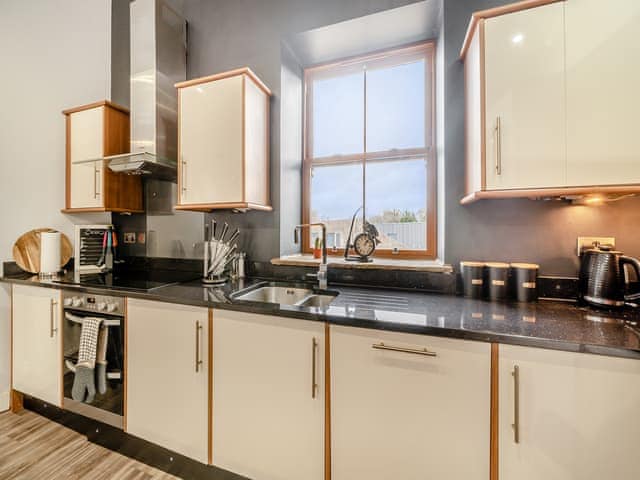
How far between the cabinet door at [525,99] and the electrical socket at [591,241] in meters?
0.43

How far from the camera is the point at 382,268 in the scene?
1.61 meters

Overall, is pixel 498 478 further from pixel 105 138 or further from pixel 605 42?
pixel 105 138

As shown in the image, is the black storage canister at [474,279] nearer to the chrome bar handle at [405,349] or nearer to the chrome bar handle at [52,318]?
the chrome bar handle at [405,349]

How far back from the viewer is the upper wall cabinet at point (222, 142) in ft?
5.36

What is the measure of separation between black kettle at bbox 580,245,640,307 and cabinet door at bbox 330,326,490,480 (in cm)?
69

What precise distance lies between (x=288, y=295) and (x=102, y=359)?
111 cm

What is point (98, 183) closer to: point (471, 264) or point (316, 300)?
point (316, 300)

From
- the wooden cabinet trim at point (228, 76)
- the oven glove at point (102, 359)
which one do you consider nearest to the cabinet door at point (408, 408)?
the oven glove at point (102, 359)

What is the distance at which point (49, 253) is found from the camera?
1978 mm

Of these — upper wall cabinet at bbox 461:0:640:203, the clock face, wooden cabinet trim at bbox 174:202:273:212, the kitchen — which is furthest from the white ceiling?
the clock face

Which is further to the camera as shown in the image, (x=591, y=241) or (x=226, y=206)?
(x=226, y=206)

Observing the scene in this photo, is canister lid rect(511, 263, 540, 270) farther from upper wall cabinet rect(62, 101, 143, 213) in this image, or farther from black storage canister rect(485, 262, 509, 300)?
upper wall cabinet rect(62, 101, 143, 213)

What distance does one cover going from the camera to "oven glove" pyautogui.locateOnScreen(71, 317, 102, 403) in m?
1.52

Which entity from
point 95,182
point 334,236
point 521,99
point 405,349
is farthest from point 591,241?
point 95,182
